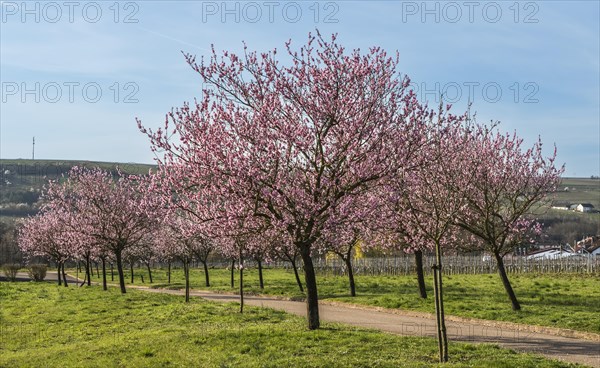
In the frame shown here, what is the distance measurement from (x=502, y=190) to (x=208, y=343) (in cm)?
1529

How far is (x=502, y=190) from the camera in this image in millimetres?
26922

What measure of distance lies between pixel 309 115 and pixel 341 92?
47.1 inches

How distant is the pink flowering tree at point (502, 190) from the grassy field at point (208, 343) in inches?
360

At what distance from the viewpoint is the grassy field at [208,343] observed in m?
14.8

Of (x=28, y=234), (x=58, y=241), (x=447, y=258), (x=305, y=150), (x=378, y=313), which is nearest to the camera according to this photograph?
(x=305, y=150)

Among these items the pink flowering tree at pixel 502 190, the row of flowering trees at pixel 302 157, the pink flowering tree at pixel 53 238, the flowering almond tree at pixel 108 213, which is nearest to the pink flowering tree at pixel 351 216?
the row of flowering trees at pixel 302 157

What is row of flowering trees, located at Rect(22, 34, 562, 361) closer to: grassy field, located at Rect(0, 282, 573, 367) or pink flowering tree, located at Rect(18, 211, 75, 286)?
grassy field, located at Rect(0, 282, 573, 367)

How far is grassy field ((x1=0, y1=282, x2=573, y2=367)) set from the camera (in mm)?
14812

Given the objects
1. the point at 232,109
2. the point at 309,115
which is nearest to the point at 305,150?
the point at 309,115

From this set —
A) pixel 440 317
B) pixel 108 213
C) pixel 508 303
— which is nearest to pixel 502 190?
pixel 508 303

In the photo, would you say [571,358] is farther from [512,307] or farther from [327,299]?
[327,299]

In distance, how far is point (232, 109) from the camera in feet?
62.4

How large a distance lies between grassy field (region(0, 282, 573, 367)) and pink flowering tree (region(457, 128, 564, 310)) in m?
9.13

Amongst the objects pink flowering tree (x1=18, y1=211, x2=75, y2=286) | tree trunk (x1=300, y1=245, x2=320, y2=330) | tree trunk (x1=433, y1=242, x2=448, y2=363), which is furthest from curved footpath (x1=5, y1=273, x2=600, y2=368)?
pink flowering tree (x1=18, y1=211, x2=75, y2=286)
